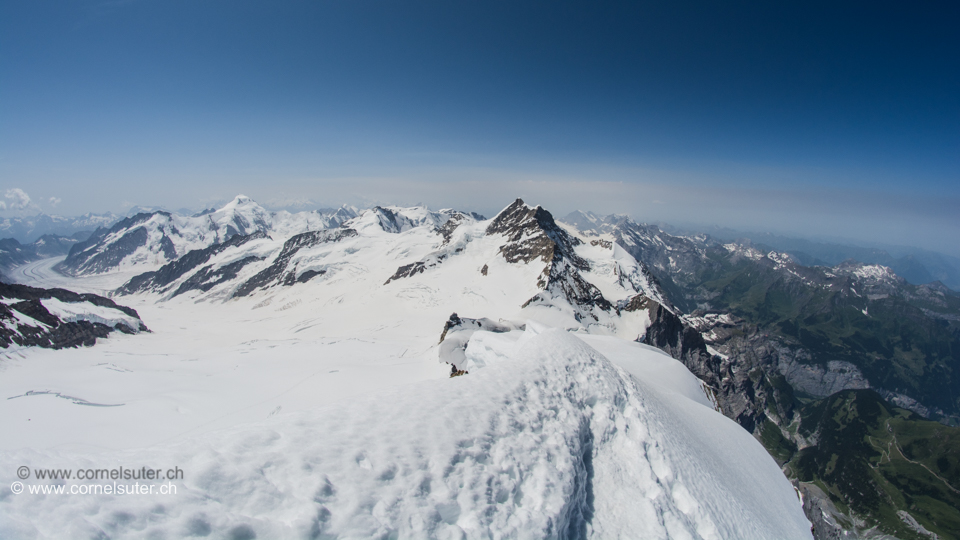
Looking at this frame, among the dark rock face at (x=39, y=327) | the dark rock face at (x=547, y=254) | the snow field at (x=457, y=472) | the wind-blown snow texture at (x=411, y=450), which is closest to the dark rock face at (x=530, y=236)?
the dark rock face at (x=547, y=254)

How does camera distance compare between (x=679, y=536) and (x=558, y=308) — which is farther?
(x=558, y=308)

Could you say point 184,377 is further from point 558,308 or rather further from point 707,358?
point 707,358

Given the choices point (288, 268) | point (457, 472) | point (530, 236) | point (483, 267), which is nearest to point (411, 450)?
point (457, 472)

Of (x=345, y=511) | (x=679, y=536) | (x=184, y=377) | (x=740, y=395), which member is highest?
A: (x=345, y=511)

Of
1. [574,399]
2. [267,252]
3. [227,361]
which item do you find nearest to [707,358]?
[574,399]

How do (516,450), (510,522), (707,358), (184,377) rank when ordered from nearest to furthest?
(510,522), (516,450), (184,377), (707,358)

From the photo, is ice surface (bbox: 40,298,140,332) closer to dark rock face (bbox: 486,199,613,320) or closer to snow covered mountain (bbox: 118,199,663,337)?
snow covered mountain (bbox: 118,199,663,337)

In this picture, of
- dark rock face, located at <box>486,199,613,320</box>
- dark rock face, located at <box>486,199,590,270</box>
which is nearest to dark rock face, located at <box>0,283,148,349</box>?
dark rock face, located at <box>486,199,613,320</box>
